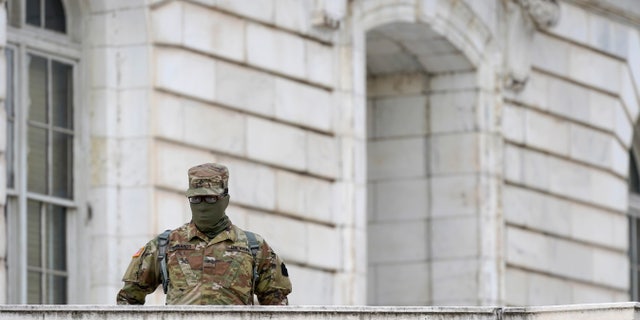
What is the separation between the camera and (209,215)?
1487 centimetres

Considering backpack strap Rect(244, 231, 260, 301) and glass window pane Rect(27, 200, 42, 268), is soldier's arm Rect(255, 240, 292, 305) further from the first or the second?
glass window pane Rect(27, 200, 42, 268)

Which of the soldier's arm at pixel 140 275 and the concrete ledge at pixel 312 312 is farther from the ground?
the soldier's arm at pixel 140 275

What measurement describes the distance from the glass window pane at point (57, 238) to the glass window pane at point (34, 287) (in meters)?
0.25

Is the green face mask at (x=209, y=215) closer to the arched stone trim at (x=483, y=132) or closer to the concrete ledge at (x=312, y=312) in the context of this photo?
the concrete ledge at (x=312, y=312)

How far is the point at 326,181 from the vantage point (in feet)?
82.0

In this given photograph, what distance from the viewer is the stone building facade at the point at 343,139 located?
2266 centimetres

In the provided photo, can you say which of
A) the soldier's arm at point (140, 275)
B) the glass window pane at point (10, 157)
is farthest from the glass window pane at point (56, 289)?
the soldier's arm at point (140, 275)

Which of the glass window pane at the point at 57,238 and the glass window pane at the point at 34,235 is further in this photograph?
the glass window pane at the point at 57,238

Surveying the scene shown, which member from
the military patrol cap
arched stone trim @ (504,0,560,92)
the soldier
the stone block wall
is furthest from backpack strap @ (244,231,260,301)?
arched stone trim @ (504,0,560,92)

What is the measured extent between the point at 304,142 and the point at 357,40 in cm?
146

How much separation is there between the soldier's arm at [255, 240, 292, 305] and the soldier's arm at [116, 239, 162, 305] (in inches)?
23.0

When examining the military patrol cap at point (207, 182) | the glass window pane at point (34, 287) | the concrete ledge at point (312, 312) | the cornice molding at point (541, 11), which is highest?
the cornice molding at point (541, 11)

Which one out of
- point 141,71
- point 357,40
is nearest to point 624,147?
point 357,40

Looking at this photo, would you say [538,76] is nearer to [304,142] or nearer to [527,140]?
[527,140]
